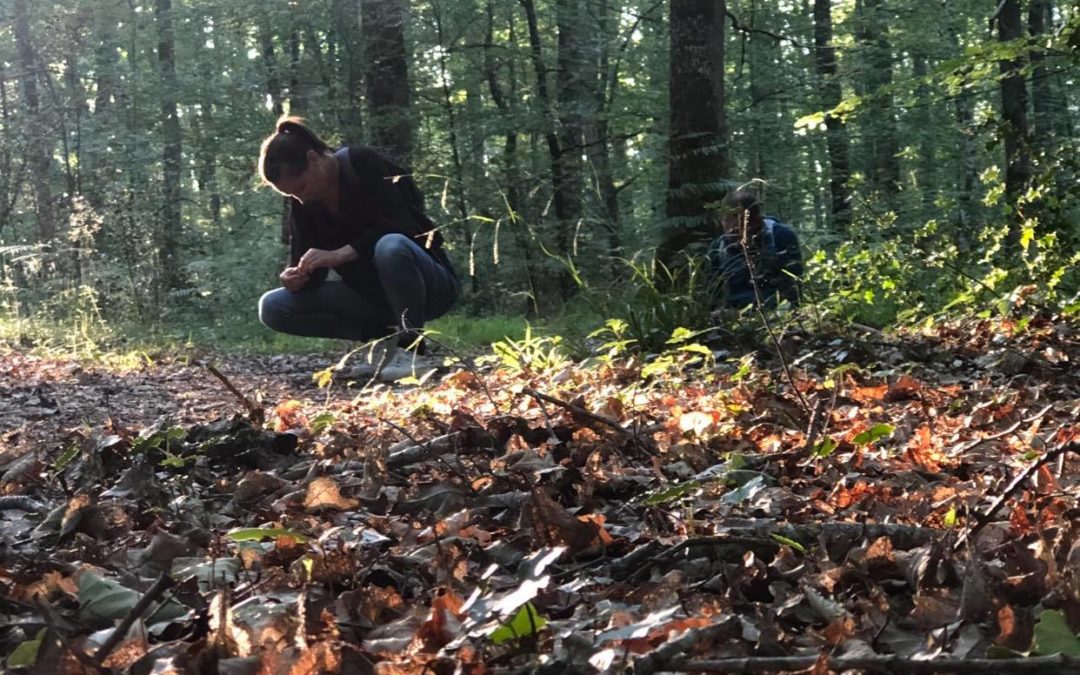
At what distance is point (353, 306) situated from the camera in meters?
5.74

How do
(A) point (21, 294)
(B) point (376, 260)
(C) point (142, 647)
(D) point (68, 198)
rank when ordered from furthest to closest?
(D) point (68, 198) < (A) point (21, 294) < (B) point (376, 260) < (C) point (142, 647)


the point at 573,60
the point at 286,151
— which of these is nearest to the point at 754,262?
the point at 286,151

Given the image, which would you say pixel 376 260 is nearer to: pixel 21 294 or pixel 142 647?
pixel 142 647

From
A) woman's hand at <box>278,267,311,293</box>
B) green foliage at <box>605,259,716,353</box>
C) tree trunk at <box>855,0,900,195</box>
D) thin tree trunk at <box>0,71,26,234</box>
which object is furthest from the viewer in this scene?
thin tree trunk at <box>0,71,26,234</box>

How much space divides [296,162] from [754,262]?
8.28ft

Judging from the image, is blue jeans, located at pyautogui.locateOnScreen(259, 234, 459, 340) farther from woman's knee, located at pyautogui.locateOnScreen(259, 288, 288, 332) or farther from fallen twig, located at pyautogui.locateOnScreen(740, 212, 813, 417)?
fallen twig, located at pyautogui.locateOnScreen(740, 212, 813, 417)

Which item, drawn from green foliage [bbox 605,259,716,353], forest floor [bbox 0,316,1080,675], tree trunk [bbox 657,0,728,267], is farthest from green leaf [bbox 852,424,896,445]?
tree trunk [bbox 657,0,728,267]

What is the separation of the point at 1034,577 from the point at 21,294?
14.5 metres

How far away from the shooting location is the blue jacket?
528 centimetres

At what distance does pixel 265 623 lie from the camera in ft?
4.28

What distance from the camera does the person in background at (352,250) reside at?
532 centimetres

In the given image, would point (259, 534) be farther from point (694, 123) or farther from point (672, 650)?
point (694, 123)

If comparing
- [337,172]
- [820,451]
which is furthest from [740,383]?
[337,172]

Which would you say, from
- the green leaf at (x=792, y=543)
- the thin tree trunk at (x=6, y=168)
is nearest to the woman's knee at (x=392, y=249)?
the green leaf at (x=792, y=543)
